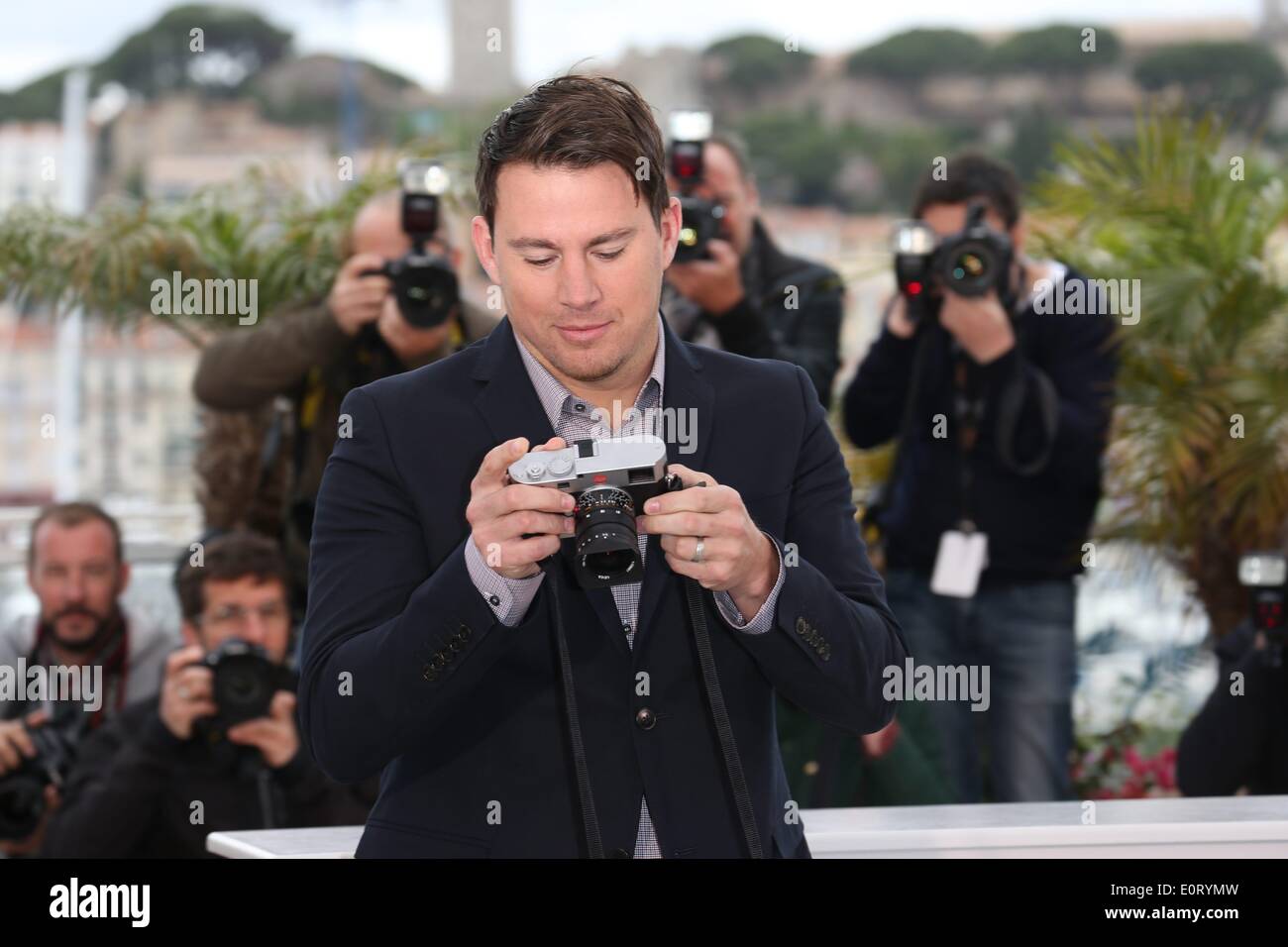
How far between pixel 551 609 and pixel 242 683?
1.64m

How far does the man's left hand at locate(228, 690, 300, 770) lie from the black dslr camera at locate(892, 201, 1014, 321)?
4.78 feet

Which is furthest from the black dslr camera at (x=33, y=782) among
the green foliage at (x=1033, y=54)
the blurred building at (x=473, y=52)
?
the green foliage at (x=1033, y=54)

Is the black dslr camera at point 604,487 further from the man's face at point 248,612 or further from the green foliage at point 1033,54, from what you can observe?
the green foliage at point 1033,54

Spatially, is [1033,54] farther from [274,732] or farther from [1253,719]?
[274,732]

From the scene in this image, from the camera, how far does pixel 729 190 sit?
136 inches

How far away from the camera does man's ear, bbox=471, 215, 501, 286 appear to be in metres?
1.55

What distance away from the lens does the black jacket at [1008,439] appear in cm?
331

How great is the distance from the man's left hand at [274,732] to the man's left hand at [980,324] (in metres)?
1.48

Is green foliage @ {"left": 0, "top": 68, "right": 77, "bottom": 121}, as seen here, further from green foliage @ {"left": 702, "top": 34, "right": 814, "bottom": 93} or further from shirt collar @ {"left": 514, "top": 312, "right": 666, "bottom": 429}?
shirt collar @ {"left": 514, "top": 312, "right": 666, "bottom": 429}

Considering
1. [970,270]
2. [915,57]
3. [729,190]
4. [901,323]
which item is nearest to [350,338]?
[729,190]

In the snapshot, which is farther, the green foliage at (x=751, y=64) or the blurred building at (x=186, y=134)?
the blurred building at (x=186, y=134)

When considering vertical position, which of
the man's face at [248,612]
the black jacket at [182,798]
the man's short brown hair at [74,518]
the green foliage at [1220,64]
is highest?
the green foliage at [1220,64]

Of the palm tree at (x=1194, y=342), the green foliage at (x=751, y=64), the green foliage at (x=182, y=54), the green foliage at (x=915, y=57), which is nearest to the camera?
the palm tree at (x=1194, y=342)
